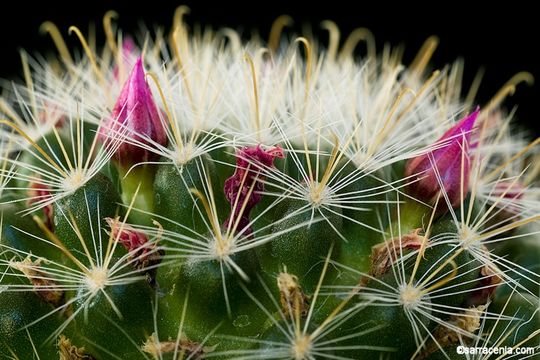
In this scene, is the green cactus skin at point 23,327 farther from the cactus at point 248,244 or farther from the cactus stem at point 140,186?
the cactus stem at point 140,186

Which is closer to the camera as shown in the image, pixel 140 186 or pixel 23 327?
pixel 23 327

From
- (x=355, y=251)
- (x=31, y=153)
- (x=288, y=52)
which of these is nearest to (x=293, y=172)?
(x=355, y=251)

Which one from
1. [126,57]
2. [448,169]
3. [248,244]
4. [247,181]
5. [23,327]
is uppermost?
[126,57]

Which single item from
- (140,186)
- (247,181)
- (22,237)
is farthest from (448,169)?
(22,237)

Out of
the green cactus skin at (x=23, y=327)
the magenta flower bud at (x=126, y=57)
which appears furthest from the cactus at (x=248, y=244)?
the magenta flower bud at (x=126, y=57)

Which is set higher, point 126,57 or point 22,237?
point 126,57

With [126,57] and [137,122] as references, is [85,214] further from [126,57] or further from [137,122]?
[126,57]
